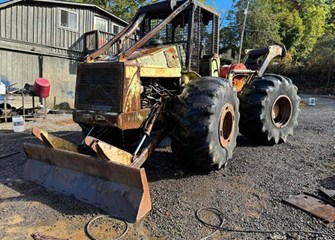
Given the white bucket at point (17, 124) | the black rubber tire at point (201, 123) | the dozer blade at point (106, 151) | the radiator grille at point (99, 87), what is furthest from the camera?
the white bucket at point (17, 124)

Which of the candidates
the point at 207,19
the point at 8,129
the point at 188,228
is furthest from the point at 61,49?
the point at 188,228

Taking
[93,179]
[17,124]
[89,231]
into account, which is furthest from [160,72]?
[17,124]

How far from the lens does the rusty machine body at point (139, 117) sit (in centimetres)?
387

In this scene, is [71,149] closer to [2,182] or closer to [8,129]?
[2,182]

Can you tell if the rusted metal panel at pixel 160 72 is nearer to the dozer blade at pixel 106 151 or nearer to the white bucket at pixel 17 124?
the dozer blade at pixel 106 151

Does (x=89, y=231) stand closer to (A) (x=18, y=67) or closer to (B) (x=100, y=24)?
(A) (x=18, y=67)

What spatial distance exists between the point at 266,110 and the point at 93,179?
145 inches

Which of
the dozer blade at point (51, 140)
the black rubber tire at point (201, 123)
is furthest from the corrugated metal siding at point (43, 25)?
the black rubber tire at point (201, 123)

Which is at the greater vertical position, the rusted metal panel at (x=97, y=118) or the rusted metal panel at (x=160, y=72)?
the rusted metal panel at (x=160, y=72)

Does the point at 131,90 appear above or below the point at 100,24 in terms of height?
below

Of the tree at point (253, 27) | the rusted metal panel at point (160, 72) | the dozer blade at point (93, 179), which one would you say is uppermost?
the tree at point (253, 27)

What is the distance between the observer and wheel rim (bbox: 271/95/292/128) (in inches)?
272

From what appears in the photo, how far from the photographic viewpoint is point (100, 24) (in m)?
17.3

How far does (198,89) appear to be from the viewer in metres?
4.63
